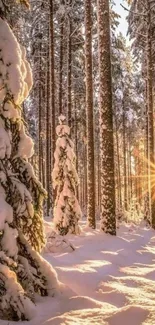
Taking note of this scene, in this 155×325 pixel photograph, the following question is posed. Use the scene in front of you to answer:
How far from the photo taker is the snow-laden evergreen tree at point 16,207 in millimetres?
4320

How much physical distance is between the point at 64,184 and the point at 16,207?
27.4 ft

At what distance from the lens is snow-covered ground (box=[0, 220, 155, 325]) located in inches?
174

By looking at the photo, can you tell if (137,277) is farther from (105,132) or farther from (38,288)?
(105,132)

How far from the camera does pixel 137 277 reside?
6.99 meters

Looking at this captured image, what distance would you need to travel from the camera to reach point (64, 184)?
13.2 m

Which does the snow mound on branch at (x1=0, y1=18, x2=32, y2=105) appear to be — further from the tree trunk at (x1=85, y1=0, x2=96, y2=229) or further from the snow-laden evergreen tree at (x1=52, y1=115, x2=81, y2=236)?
the tree trunk at (x1=85, y1=0, x2=96, y2=229)

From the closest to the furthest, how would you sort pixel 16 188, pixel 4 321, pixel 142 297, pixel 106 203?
pixel 4 321
pixel 16 188
pixel 142 297
pixel 106 203

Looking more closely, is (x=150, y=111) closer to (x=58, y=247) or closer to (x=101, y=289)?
(x=58, y=247)

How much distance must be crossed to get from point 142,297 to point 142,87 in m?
27.9

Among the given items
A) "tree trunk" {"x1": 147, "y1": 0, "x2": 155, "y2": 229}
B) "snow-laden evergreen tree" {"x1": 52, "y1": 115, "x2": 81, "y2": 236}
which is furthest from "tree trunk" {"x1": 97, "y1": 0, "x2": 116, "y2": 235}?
"tree trunk" {"x1": 147, "y1": 0, "x2": 155, "y2": 229}

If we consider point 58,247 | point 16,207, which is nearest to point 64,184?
point 58,247

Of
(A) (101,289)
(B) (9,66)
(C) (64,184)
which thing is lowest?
(A) (101,289)

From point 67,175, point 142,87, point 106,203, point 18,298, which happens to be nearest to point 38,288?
point 18,298

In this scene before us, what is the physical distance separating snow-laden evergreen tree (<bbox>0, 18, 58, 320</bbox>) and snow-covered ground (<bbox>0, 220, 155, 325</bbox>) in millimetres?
202
